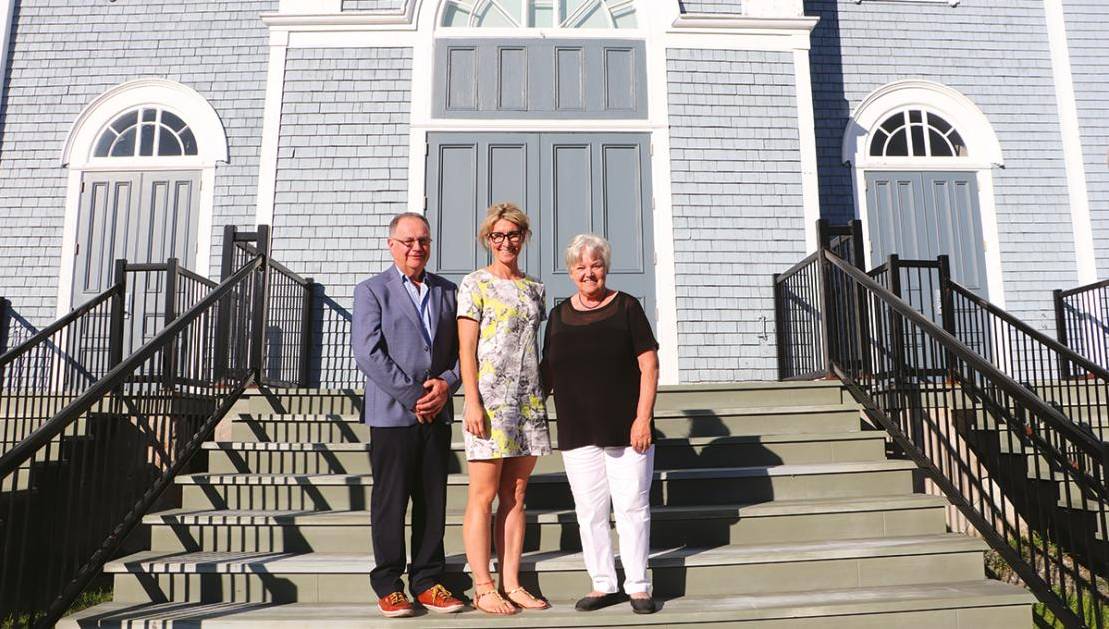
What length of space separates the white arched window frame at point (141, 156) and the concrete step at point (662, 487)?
4.30 m

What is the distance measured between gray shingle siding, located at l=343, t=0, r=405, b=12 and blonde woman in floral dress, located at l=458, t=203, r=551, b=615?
16.5ft

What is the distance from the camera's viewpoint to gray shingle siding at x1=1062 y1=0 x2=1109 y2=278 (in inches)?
323

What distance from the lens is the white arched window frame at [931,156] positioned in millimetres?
8164

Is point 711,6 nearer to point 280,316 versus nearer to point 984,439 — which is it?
point 984,439

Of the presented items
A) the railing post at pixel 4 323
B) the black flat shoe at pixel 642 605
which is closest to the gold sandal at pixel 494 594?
the black flat shoe at pixel 642 605

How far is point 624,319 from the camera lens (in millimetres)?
3217

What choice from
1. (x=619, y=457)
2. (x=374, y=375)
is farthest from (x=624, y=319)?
(x=374, y=375)

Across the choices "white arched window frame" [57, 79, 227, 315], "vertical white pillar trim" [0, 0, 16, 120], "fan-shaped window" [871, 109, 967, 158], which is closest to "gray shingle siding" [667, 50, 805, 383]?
"fan-shaped window" [871, 109, 967, 158]

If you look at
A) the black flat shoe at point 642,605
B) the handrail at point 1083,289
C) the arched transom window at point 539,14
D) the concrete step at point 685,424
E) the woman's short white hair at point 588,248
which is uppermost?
the arched transom window at point 539,14

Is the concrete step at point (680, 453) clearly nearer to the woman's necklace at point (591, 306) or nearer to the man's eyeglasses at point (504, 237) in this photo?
the woman's necklace at point (591, 306)

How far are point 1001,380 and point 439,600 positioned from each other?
2.58 meters

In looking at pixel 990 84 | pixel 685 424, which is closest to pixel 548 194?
pixel 685 424

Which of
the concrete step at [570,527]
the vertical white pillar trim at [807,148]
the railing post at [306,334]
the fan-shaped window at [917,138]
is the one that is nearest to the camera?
the concrete step at [570,527]

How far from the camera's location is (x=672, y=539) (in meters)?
3.76
